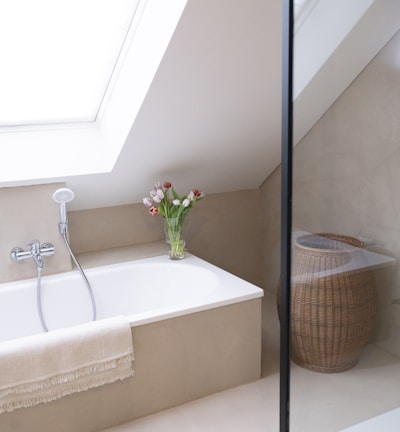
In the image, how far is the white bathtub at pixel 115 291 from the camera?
112 inches

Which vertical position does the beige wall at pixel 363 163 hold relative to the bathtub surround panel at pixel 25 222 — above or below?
above

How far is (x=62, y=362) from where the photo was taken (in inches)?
88.3

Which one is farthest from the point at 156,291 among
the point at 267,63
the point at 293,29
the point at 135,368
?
the point at 293,29

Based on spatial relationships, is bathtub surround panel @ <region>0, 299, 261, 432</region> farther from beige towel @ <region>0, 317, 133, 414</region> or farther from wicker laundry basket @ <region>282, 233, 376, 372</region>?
wicker laundry basket @ <region>282, 233, 376, 372</region>

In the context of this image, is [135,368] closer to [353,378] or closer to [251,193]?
[353,378]

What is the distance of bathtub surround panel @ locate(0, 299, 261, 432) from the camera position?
7.50 ft

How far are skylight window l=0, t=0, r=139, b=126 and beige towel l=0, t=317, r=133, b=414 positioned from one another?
4.09 feet

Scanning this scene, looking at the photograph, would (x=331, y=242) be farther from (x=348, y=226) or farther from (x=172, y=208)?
(x=172, y=208)

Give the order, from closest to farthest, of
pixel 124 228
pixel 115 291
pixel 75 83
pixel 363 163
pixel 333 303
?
pixel 363 163 → pixel 333 303 → pixel 75 83 → pixel 115 291 → pixel 124 228

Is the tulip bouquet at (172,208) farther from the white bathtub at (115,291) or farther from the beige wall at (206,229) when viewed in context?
the beige wall at (206,229)

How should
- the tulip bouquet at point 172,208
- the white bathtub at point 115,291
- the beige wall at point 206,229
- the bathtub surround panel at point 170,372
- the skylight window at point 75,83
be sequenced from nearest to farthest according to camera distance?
the bathtub surround panel at point 170,372 < the skylight window at point 75,83 < the white bathtub at point 115,291 < the tulip bouquet at point 172,208 < the beige wall at point 206,229

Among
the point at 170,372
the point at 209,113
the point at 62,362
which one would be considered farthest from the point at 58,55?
the point at 170,372

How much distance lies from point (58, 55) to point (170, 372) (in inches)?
65.2

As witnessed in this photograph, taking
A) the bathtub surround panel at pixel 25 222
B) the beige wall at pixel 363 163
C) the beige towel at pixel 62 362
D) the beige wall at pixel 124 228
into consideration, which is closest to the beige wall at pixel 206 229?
the beige wall at pixel 124 228
